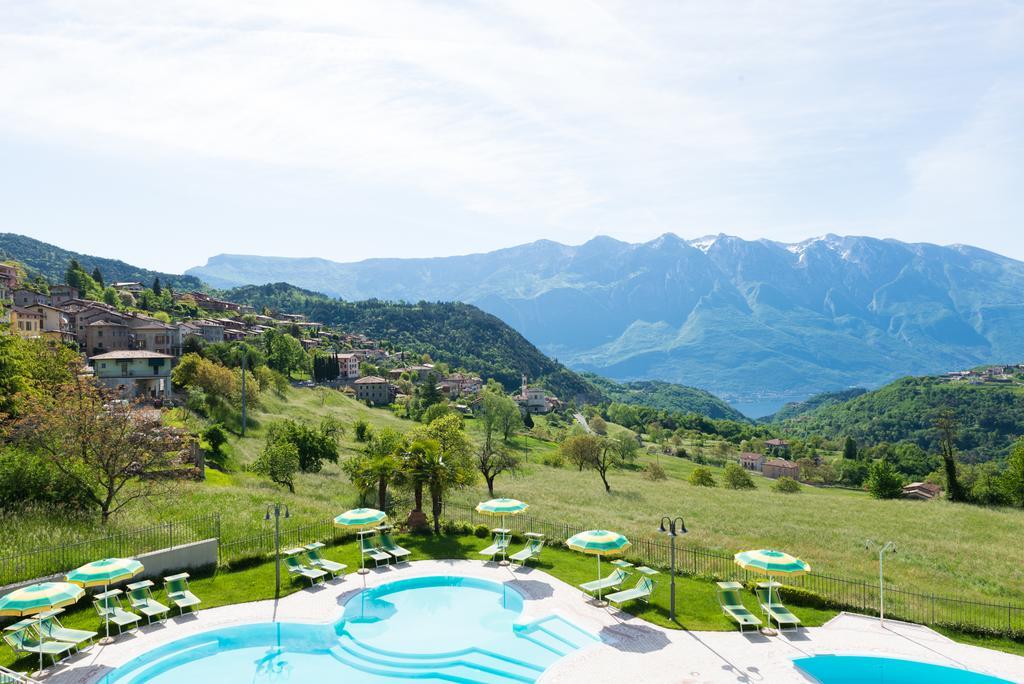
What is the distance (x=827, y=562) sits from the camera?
2742 centimetres

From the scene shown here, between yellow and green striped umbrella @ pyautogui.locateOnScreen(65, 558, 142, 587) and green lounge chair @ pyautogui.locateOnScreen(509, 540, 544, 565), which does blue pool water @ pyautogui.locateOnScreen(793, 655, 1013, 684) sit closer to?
green lounge chair @ pyautogui.locateOnScreen(509, 540, 544, 565)

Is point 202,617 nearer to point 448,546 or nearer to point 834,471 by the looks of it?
point 448,546

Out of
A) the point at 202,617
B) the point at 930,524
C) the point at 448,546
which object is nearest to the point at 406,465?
the point at 448,546

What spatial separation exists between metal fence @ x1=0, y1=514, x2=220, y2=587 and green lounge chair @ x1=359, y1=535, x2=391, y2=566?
553 centimetres

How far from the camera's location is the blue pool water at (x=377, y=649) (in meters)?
16.1

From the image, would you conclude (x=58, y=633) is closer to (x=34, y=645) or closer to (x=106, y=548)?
(x=34, y=645)

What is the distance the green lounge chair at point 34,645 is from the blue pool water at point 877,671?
19101mm

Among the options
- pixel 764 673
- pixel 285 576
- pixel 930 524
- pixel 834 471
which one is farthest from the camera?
pixel 834 471

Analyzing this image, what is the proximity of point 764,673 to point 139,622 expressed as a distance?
1775cm

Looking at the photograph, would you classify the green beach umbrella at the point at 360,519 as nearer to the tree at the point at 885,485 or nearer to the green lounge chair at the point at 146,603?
the green lounge chair at the point at 146,603

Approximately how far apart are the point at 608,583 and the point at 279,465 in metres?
23.9

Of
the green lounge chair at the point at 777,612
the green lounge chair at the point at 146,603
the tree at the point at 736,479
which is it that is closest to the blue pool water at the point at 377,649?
the green lounge chair at the point at 146,603

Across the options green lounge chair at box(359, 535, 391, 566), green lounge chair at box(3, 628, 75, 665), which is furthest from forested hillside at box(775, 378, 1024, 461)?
green lounge chair at box(3, 628, 75, 665)

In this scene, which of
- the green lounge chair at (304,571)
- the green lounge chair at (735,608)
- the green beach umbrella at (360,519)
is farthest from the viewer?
the green beach umbrella at (360,519)
